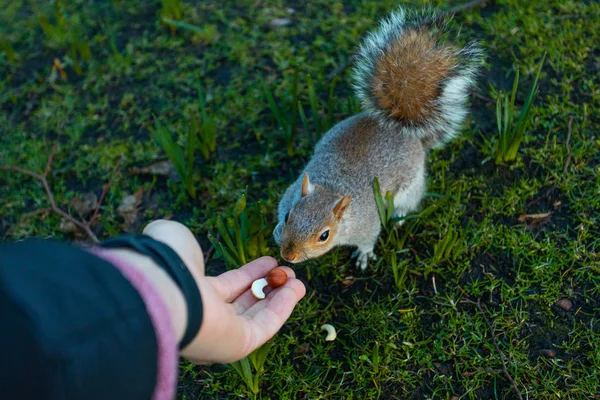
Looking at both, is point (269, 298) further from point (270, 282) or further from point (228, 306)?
point (228, 306)

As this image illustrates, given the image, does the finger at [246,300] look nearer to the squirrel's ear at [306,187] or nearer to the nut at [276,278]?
the nut at [276,278]

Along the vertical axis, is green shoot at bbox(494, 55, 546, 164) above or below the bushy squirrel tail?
below

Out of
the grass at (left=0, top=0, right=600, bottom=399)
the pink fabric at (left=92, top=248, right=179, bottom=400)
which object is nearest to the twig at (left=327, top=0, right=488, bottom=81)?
the grass at (left=0, top=0, right=600, bottom=399)

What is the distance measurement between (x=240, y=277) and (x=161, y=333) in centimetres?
70

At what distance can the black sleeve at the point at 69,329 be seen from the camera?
93 centimetres

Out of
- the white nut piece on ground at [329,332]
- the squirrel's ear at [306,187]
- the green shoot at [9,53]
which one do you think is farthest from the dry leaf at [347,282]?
the green shoot at [9,53]

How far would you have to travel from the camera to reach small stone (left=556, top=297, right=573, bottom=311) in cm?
195

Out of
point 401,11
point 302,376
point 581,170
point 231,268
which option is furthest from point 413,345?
point 401,11

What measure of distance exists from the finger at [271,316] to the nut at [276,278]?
2 cm

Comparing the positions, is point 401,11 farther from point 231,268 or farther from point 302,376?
point 302,376

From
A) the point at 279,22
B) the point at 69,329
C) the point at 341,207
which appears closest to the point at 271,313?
the point at 341,207

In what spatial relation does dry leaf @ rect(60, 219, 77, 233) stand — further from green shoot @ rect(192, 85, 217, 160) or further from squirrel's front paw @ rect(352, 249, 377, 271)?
squirrel's front paw @ rect(352, 249, 377, 271)

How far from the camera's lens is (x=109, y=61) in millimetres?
3105

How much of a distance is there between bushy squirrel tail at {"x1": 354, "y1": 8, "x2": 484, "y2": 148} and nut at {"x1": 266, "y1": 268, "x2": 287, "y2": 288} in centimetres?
81
